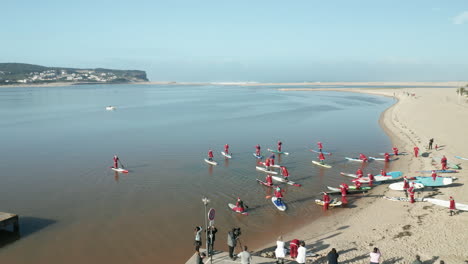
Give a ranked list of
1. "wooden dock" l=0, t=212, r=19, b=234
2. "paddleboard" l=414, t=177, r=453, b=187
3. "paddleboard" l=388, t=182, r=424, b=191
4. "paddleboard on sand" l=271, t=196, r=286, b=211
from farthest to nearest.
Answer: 1. "paddleboard" l=414, t=177, r=453, b=187
2. "paddleboard" l=388, t=182, r=424, b=191
3. "paddleboard on sand" l=271, t=196, r=286, b=211
4. "wooden dock" l=0, t=212, r=19, b=234

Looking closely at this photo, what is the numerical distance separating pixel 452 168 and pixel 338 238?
13639 mm

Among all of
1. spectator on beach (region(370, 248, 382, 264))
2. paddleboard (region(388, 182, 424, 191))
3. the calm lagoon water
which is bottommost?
the calm lagoon water

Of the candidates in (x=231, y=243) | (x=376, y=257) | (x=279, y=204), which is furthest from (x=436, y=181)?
(x=231, y=243)

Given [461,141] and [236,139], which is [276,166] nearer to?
[236,139]

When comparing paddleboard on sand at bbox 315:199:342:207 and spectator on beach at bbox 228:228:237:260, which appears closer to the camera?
spectator on beach at bbox 228:228:237:260

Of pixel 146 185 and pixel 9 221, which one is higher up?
pixel 9 221

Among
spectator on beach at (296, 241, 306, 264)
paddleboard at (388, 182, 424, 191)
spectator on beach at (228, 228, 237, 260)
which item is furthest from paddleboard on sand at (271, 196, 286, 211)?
paddleboard at (388, 182, 424, 191)

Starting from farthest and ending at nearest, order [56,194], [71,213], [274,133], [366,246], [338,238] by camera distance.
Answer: [274,133], [56,194], [71,213], [338,238], [366,246]

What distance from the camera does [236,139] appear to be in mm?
36875

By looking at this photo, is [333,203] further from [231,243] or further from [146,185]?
[146,185]

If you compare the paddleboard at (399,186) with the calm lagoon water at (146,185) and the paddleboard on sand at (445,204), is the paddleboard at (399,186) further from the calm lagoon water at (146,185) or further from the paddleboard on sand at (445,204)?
the calm lagoon water at (146,185)

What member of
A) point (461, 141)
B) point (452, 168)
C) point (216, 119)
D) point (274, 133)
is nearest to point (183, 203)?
point (452, 168)

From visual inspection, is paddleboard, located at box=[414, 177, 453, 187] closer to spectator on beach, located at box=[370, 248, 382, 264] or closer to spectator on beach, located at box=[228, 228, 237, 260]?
spectator on beach, located at box=[370, 248, 382, 264]

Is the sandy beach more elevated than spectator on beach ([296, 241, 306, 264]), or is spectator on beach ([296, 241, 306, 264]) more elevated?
spectator on beach ([296, 241, 306, 264])
